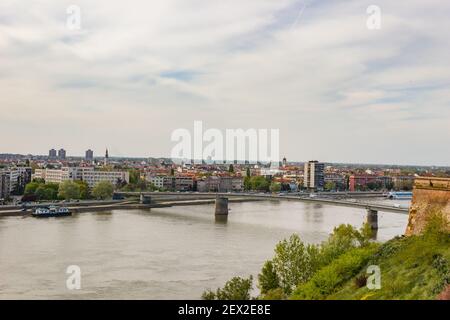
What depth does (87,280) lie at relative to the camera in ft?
37.7

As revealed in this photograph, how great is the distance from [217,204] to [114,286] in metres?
17.4

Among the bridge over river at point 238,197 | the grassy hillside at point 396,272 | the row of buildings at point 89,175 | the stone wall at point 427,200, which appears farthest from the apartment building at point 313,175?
the grassy hillside at point 396,272

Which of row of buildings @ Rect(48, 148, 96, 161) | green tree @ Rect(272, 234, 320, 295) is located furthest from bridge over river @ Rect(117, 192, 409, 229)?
row of buildings @ Rect(48, 148, 96, 161)

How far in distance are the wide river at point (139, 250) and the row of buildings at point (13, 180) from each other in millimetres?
11329

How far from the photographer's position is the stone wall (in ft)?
29.8

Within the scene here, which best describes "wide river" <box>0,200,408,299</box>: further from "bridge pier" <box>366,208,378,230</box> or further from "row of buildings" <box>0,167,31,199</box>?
"row of buildings" <box>0,167,31,199</box>

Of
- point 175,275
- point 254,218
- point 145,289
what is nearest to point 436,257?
point 145,289

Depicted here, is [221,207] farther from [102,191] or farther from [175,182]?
[175,182]

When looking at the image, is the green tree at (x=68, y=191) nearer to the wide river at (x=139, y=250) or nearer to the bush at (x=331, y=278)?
the wide river at (x=139, y=250)

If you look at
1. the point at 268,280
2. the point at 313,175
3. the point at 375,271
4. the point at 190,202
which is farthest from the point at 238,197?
the point at 313,175

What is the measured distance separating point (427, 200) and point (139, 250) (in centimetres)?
838

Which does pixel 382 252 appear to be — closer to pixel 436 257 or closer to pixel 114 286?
pixel 436 257

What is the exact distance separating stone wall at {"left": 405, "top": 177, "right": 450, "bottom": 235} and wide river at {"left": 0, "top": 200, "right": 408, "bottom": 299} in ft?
12.9

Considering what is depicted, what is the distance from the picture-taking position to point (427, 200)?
31.0 feet
